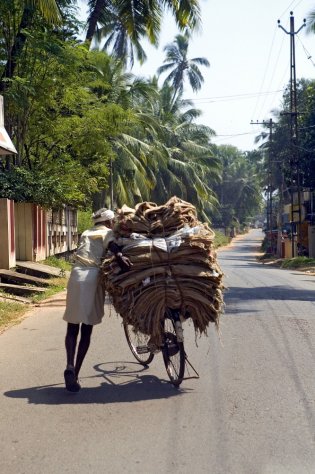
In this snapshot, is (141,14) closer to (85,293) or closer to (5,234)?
(5,234)

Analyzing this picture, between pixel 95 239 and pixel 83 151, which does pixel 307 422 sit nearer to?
pixel 95 239

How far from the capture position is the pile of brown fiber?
6.52m

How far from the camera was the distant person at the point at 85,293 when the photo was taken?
650 cm

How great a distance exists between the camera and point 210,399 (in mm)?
6246

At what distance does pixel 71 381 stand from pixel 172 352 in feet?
3.30

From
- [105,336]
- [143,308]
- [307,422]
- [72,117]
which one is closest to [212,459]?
[307,422]

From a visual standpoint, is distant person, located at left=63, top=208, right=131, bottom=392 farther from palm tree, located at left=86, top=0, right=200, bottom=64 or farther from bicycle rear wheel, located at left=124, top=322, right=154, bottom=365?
palm tree, located at left=86, top=0, right=200, bottom=64

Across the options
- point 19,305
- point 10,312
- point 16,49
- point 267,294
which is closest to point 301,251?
point 267,294

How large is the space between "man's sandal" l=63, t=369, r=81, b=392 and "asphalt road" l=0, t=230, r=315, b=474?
0.09m

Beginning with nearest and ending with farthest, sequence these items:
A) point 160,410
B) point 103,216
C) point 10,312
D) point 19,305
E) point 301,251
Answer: point 160,410 → point 103,216 → point 10,312 → point 19,305 → point 301,251

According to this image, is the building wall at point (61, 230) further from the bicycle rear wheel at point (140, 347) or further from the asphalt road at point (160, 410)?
the bicycle rear wheel at point (140, 347)

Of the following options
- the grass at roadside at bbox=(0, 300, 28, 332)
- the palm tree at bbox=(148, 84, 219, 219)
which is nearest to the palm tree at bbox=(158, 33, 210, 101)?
the palm tree at bbox=(148, 84, 219, 219)

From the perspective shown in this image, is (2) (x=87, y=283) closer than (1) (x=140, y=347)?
Yes

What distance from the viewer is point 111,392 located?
6.60 meters
